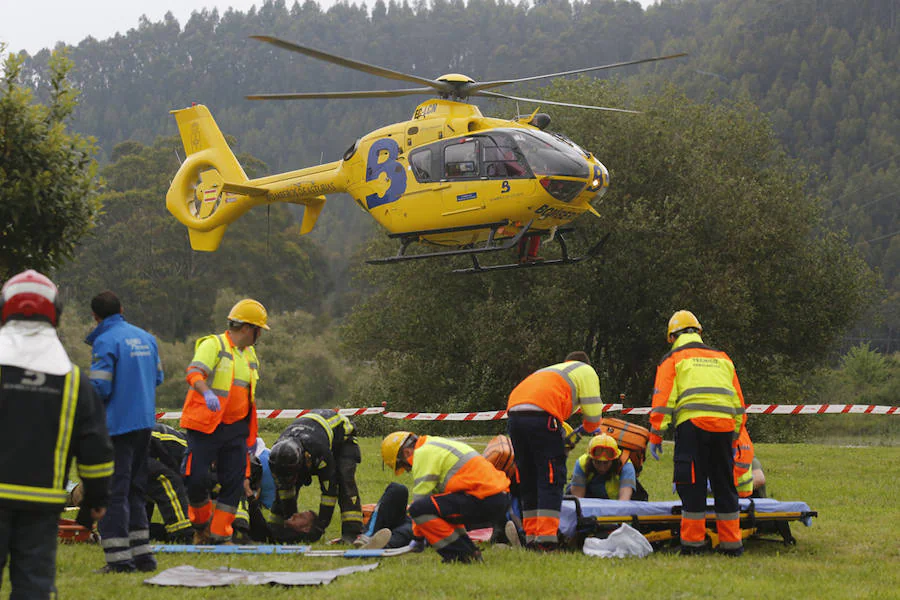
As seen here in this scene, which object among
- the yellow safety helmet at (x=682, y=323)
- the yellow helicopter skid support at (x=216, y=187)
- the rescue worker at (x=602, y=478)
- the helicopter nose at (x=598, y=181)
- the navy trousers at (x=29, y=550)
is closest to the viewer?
the navy trousers at (x=29, y=550)

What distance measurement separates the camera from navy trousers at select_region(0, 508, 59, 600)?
198 inches

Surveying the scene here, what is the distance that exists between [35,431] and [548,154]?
38.3 feet

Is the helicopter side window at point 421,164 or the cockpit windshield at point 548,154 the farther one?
the helicopter side window at point 421,164

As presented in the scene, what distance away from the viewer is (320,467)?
31.9ft

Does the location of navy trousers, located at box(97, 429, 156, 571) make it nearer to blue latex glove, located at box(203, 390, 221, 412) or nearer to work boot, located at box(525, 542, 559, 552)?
blue latex glove, located at box(203, 390, 221, 412)

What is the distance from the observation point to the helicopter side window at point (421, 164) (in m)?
16.6

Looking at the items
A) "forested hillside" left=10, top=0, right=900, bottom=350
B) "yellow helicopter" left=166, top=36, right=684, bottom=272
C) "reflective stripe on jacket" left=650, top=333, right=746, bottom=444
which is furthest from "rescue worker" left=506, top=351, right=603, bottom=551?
"forested hillside" left=10, top=0, right=900, bottom=350

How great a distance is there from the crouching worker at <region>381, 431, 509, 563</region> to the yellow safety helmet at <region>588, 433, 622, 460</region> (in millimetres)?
1558

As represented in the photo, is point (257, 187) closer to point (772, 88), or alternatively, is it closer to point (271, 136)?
point (772, 88)

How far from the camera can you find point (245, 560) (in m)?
8.41

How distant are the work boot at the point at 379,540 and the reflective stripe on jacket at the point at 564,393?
155 cm

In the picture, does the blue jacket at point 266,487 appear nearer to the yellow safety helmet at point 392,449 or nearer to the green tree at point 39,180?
the yellow safety helmet at point 392,449

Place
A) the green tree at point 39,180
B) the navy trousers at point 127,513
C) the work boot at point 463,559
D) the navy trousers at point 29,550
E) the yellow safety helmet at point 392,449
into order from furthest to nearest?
the green tree at point 39,180
the yellow safety helmet at point 392,449
the work boot at point 463,559
the navy trousers at point 127,513
the navy trousers at point 29,550

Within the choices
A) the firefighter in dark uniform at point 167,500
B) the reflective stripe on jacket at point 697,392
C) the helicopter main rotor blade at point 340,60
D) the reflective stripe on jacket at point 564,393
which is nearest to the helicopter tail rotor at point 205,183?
the helicopter main rotor blade at point 340,60
